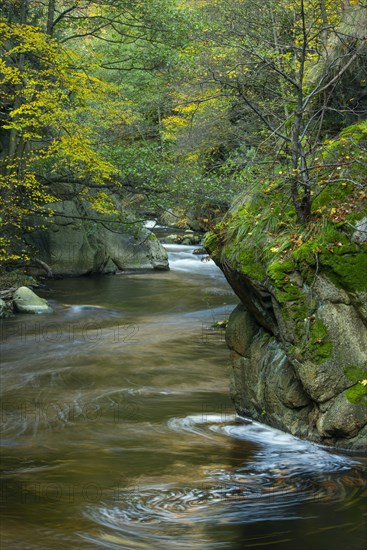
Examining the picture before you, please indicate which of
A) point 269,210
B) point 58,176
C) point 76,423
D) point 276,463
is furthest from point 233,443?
point 58,176

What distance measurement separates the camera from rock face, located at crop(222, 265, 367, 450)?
19.9 ft

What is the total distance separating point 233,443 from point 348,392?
1520 mm

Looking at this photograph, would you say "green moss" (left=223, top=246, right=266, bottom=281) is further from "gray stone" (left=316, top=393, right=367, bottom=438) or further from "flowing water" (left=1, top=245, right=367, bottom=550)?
"flowing water" (left=1, top=245, right=367, bottom=550)

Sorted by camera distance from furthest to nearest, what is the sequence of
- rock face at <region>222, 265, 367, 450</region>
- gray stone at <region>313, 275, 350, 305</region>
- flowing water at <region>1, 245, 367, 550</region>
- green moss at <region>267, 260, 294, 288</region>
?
1. green moss at <region>267, 260, 294, 288</region>
2. gray stone at <region>313, 275, 350, 305</region>
3. rock face at <region>222, 265, 367, 450</region>
4. flowing water at <region>1, 245, 367, 550</region>

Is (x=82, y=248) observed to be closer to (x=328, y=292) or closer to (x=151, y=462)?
(x=151, y=462)

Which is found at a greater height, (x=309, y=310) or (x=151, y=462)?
(x=309, y=310)

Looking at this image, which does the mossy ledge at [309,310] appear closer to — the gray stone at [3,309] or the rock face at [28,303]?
the gray stone at [3,309]

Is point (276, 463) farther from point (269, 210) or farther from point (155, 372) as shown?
point (155, 372)

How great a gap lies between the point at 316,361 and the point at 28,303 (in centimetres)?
1060

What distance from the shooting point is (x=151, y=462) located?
6441mm

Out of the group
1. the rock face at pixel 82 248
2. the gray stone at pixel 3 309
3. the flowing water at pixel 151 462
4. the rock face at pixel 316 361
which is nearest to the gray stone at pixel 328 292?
the rock face at pixel 316 361

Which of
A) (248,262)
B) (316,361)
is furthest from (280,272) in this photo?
(316,361)

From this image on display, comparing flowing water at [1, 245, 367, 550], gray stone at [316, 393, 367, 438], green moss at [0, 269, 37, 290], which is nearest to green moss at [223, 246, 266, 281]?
gray stone at [316, 393, 367, 438]

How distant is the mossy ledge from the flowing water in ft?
1.09
